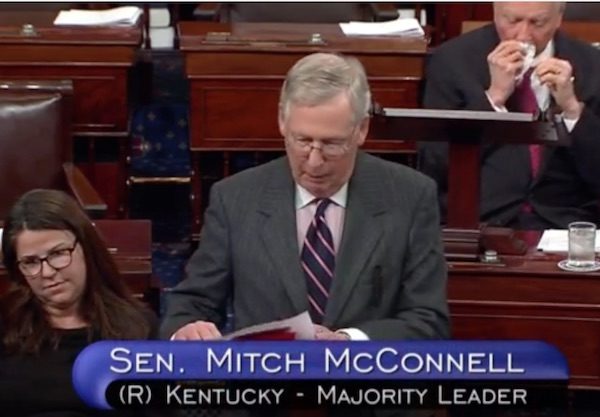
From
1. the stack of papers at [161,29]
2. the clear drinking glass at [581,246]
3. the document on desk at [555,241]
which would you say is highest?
the clear drinking glass at [581,246]

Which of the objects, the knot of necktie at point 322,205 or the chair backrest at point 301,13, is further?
the chair backrest at point 301,13

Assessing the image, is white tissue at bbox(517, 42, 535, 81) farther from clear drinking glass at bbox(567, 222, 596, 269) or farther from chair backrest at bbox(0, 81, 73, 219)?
chair backrest at bbox(0, 81, 73, 219)

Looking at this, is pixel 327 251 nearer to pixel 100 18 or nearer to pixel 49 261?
pixel 49 261

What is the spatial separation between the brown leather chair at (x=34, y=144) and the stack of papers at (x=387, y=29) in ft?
Result: 3.18

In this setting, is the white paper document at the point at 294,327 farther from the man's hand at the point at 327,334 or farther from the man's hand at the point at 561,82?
the man's hand at the point at 561,82

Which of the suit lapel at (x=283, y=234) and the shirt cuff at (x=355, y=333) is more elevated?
the suit lapel at (x=283, y=234)

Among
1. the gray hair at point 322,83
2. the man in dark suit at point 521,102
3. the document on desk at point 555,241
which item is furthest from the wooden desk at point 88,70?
the gray hair at point 322,83

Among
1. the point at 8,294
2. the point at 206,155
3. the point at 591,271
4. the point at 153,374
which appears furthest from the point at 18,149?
the point at 153,374

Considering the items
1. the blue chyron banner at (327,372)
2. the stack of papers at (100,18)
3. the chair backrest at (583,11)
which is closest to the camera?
the blue chyron banner at (327,372)

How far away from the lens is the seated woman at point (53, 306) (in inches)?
93.7

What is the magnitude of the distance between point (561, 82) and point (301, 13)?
5.47 ft

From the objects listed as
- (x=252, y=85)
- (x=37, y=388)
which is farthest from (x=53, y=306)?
(x=252, y=85)

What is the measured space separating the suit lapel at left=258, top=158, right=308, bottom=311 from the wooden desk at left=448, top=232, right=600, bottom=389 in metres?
0.54

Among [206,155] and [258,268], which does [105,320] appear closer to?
[258,268]
